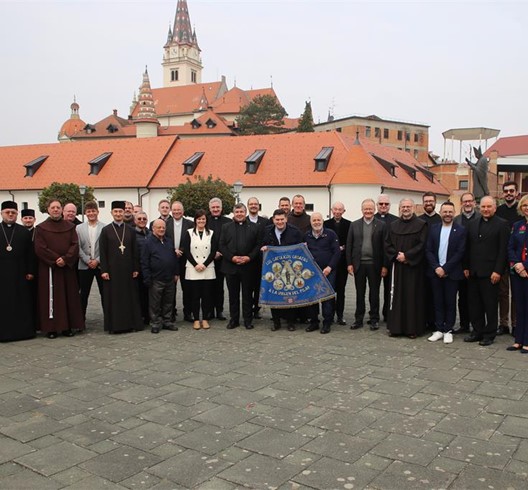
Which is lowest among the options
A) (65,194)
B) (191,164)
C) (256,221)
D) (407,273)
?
(407,273)

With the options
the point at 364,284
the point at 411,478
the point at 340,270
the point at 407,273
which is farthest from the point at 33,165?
the point at 411,478

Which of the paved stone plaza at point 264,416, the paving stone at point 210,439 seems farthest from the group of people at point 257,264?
the paving stone at point 210,439

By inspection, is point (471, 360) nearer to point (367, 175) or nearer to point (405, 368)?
point (405, 368)

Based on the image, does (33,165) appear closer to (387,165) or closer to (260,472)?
(387,165)

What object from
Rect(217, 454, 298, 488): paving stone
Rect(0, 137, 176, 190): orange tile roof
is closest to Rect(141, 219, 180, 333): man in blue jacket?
Rect(217, 454, 298, 488): paving stone

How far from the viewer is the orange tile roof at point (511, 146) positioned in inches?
2382

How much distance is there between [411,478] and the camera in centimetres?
362

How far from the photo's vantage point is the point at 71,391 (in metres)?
5.54

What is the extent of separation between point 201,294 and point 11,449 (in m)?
5.23

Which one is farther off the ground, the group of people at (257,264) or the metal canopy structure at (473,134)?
the metal canopy structure at (473,134)

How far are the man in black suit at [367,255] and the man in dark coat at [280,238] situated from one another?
0.88 meters

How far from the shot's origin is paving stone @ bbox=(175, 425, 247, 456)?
4.14 metres

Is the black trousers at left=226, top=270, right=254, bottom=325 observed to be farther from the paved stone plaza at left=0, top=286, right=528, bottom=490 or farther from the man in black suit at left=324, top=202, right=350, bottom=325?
the man in black suit at left=324, top=202, right=350, bottom=325

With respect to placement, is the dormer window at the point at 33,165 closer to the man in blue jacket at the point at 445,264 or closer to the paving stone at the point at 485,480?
the man in blue jacket at the point at 445,264
